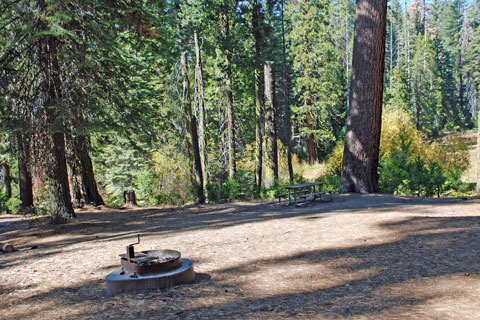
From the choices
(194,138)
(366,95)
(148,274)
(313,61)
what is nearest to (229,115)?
(194,138)

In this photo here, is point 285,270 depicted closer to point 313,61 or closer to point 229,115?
point 229,115

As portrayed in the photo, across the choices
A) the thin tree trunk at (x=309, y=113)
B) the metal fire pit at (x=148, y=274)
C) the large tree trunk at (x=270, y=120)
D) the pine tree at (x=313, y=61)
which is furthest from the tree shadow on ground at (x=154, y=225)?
the thin tree trunk at (x=309, y=113)

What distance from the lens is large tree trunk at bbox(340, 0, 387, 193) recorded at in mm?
9672

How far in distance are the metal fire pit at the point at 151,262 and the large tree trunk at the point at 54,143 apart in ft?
17.0

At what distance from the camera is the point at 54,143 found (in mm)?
8711

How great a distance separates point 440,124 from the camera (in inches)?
2176

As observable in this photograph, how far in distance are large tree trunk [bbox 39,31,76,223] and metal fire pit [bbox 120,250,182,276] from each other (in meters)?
5.19

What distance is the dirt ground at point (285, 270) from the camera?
3.20 metres

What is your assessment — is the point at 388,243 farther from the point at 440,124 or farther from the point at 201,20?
the point at 440,124

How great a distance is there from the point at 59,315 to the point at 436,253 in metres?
3.97

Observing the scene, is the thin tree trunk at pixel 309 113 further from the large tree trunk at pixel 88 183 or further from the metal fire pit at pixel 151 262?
the metal fire pit at pixel 151 262

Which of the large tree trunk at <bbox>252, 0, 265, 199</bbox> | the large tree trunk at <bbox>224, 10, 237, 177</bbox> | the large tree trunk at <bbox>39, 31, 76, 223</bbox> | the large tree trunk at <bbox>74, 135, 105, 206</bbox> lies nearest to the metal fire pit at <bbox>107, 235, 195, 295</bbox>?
the large tree trunk at <bbox>39, 31, 76, 223</bbox>

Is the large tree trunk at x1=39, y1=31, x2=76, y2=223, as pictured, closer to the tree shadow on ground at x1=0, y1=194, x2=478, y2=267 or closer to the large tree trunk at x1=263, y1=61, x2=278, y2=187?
the tree shadow on ground at x1=0, y1=194, x2=478, y2=267

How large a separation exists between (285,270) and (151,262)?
1481 mm
